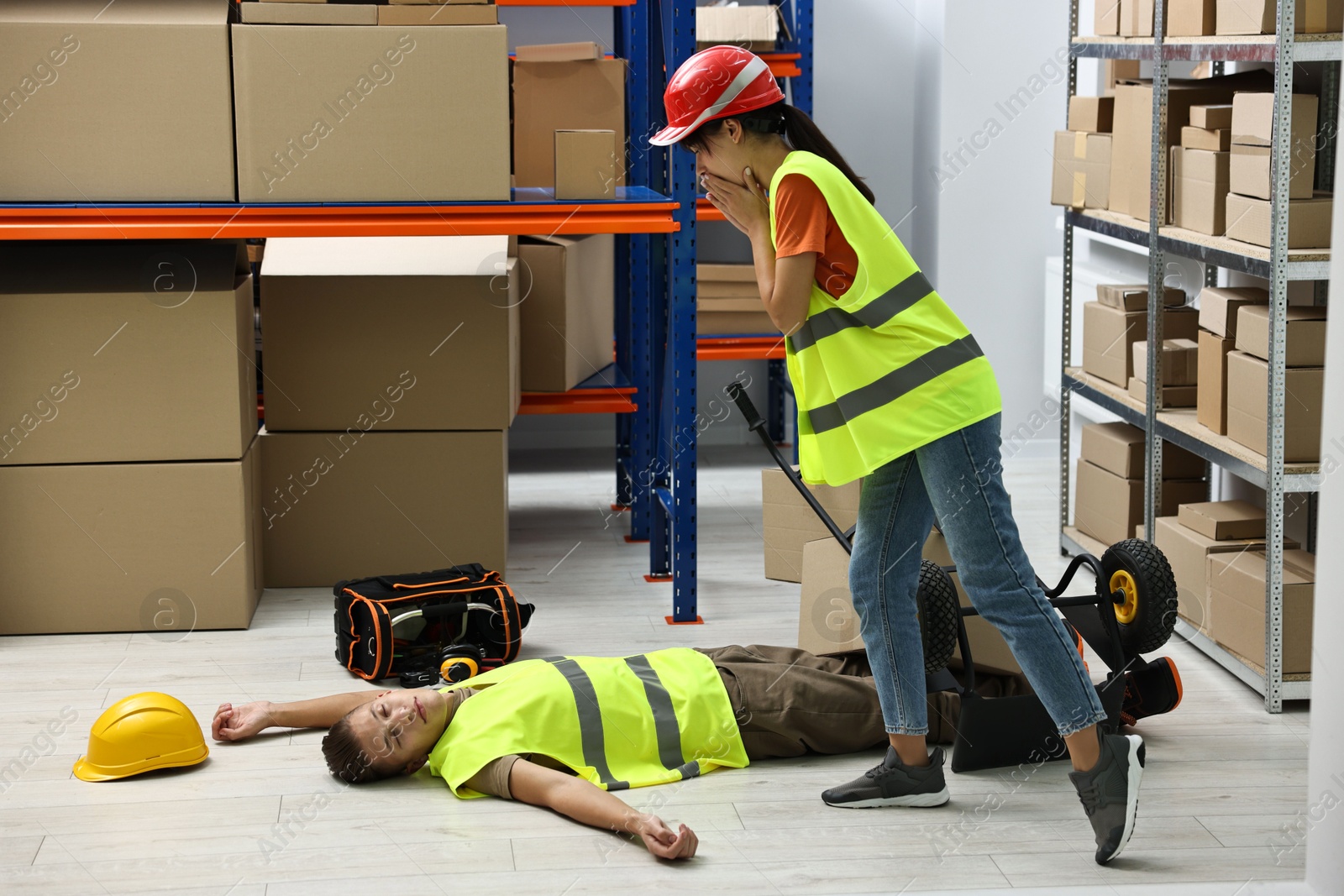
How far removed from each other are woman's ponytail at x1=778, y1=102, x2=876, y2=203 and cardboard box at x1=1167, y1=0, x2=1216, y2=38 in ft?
5.56

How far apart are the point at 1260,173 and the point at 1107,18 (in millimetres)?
1272

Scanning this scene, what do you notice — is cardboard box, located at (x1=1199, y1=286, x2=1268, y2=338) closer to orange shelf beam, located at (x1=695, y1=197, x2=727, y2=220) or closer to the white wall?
orange shelf beam, located at (x1=695, y1=197, x2=727, y2=220)

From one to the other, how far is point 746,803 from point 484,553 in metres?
1.69

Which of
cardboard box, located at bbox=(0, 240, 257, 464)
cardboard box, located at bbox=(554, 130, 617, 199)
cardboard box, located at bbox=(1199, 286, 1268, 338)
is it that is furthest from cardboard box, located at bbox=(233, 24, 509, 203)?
cardboard box, located at bbox=(1199, 286, 1268, 338)

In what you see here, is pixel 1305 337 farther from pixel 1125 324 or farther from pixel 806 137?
pixel 806 137

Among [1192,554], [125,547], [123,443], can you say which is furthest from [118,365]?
[1192,554]

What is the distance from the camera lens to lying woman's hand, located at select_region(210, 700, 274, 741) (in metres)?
3.12

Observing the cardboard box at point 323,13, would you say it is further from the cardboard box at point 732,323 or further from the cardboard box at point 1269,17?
the cardboard box at point 732,323

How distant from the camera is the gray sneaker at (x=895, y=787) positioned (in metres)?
2.73

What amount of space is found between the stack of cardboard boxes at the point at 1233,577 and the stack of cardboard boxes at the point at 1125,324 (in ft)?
1.89

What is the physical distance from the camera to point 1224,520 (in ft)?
Result: 12.0

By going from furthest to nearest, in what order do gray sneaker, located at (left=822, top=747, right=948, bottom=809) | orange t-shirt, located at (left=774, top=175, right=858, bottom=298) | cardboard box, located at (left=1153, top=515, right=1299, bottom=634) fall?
cardboard box, located at (left=1153, top=515, right=1299, bottom=634)
gray sneaker, located at (left=822, top=747, right=948, bottom=809)
orange t-shirt, located at (left=774, top=175, right=858, bottom=298)

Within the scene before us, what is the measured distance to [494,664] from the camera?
3.63m

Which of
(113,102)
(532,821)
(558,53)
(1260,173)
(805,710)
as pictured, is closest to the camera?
(532,821)
